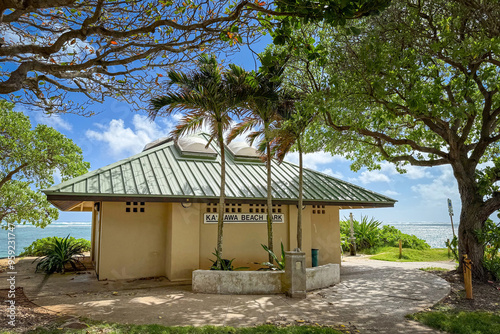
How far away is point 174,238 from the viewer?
1110 cm

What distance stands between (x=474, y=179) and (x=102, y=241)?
13128 millimetres

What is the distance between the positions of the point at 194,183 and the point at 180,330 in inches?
248

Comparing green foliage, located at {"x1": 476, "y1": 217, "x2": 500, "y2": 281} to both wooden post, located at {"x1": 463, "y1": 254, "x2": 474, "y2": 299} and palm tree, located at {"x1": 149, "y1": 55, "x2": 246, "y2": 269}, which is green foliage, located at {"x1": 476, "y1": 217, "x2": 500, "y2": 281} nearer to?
wooden post, located at {"x1": 463, "y1": 254, "x2": 474, "y2": 299}

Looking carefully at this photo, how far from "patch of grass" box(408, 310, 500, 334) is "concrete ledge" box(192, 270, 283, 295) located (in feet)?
12.3

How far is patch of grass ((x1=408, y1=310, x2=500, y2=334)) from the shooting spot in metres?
6.54

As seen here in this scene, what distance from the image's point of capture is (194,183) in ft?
38.7

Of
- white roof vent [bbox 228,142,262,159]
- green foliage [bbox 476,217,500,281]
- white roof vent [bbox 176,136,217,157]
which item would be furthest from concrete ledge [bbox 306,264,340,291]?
white roof vent [bbox 176,136,217,157]

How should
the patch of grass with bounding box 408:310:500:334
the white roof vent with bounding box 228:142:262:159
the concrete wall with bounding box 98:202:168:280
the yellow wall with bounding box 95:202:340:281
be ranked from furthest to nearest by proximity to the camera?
the white roof vent with bounding box 228:142:262:159 < the yellow wall with bounding box 95:202:340:281 < the concrete wall with bounding box 98:202:168:280 < the patch of grass with bounding box 408:310:500:334

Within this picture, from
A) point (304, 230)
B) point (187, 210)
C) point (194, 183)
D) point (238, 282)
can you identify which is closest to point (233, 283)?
point (238, 282)

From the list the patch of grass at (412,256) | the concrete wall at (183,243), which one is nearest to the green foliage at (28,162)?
the concrete wall at (183,243)

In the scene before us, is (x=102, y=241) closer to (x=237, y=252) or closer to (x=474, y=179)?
(x=237, y=252)

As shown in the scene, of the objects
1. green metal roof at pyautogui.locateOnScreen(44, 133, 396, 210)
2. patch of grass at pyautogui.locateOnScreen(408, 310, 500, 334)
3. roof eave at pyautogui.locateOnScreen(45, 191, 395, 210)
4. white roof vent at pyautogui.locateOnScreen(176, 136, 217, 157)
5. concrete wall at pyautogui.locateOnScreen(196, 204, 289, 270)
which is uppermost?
white roof vent at pyautogui.locateOnScreen(176, 136, 217, 157)

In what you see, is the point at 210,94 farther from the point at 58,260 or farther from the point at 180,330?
the point at 58,260

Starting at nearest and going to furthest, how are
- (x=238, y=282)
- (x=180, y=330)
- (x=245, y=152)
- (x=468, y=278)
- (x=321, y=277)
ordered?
(x=180, y=330) → (x=468, y=278) → (x=238, y=282) → (x=321, y=277) → (x=245, y=152)
